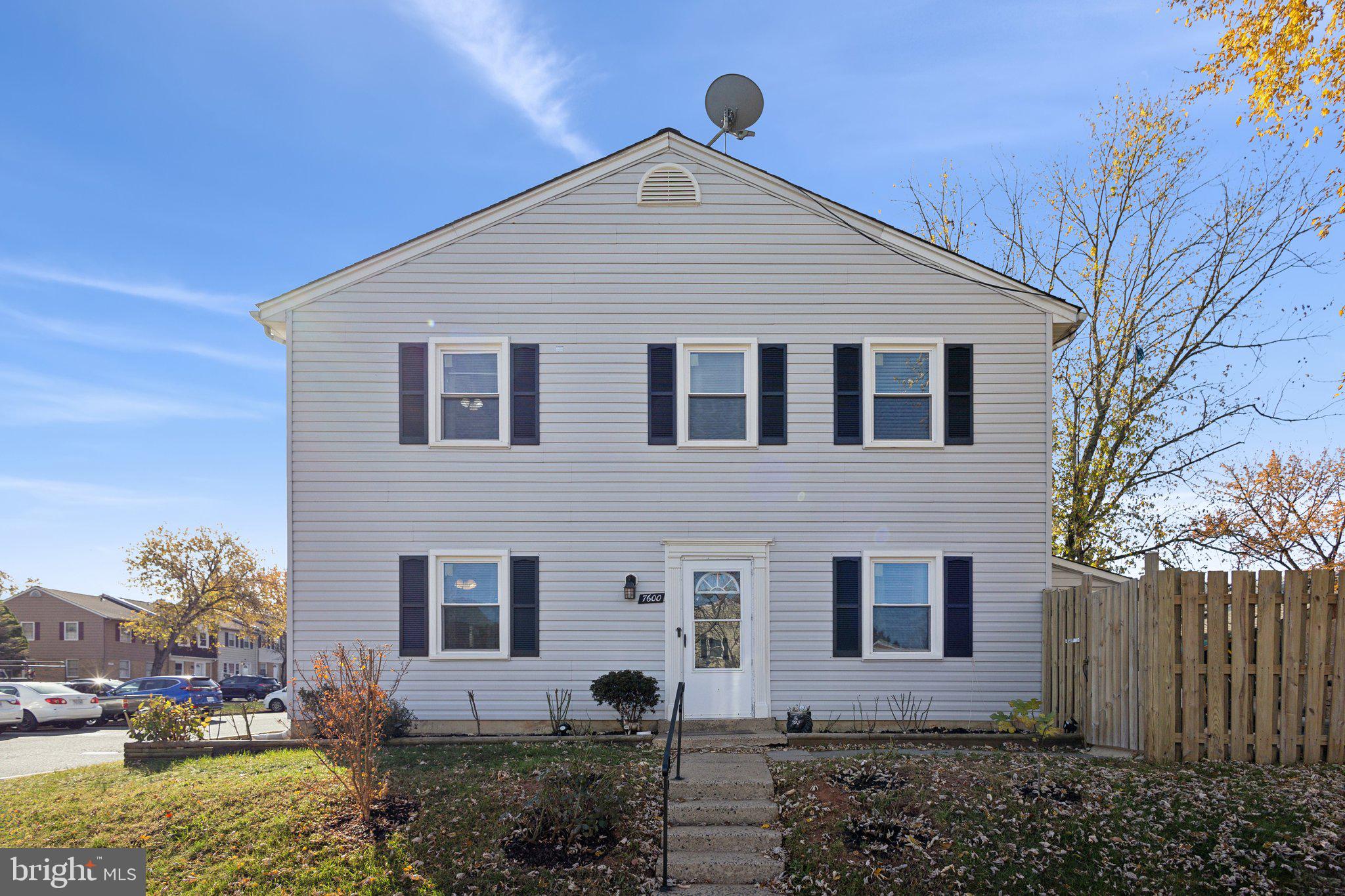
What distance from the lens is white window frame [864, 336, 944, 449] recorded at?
13086 mm

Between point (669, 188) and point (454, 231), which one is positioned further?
point (669, 188)

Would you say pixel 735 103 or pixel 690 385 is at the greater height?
pixel 735 103

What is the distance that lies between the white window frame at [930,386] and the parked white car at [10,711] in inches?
858

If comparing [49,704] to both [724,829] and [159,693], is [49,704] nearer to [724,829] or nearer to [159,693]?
[159,693]

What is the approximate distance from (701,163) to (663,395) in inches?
132

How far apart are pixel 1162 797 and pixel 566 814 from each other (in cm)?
513

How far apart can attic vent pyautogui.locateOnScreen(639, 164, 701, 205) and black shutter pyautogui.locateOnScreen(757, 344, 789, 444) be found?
7.75ft

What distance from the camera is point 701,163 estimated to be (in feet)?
44.3

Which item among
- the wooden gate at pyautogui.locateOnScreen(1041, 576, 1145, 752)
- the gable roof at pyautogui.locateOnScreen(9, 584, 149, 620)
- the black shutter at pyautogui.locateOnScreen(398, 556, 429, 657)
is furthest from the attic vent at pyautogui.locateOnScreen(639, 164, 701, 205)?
the gable roof at pyautogui.locateOnScreen(9, 584, 149, 620)

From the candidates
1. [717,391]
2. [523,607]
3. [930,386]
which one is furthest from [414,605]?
[930,386]

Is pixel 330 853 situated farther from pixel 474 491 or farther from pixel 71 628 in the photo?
pixel 71 628

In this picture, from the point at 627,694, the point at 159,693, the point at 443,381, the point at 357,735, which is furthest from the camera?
the point at 159,693

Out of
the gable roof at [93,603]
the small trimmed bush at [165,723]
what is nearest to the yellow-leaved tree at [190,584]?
the gable roof at [93,603]

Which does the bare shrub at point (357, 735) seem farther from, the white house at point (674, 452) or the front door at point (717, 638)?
the front door at point (717, 638)
